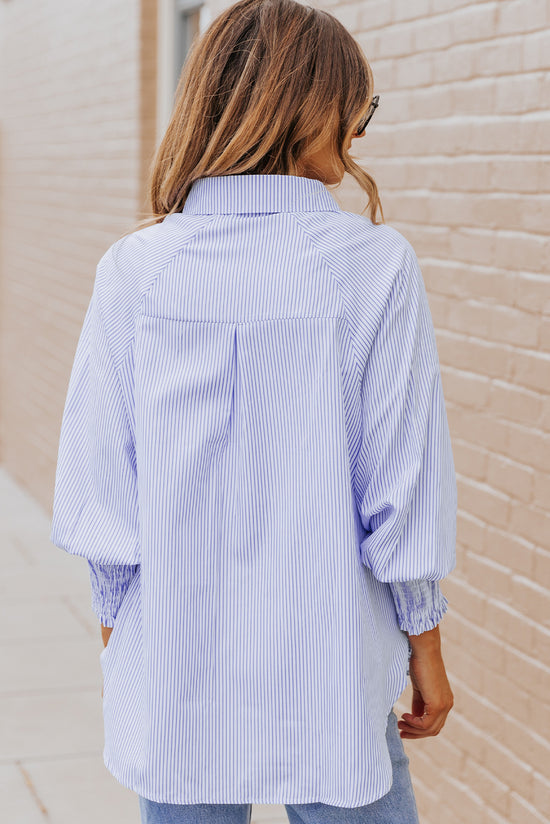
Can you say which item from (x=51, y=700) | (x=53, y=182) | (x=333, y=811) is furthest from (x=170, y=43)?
(x=333, y=811)

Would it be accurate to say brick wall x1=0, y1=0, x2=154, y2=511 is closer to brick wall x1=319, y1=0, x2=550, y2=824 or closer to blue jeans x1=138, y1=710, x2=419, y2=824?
brick wall x1=319, y1=0, x2=550, y2=824

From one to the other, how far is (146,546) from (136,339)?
0.27 m

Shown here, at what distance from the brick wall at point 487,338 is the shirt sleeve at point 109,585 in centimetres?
126

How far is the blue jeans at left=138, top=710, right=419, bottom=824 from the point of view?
1.53 meters

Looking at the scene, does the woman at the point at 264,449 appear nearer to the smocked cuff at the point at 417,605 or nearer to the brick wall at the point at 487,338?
the smocked cuff at the point at 417,605

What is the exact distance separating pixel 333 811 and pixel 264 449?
20.1 inches

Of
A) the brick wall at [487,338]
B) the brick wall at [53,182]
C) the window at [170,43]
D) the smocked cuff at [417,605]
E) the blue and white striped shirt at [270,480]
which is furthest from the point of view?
the brick wall at [53,182]

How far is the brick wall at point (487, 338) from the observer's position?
2.54 m

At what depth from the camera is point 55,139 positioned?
23.5ft

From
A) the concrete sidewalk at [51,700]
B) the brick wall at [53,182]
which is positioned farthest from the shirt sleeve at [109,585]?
the brick wall at [53,182]

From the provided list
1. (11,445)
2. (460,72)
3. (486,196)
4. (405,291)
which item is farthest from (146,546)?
(11,445)

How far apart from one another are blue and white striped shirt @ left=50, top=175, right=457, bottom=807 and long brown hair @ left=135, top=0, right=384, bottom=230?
43mm

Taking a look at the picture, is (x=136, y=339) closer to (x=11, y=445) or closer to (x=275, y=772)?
(x=275, y=772)

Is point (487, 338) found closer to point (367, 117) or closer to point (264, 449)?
point (367, 117)
